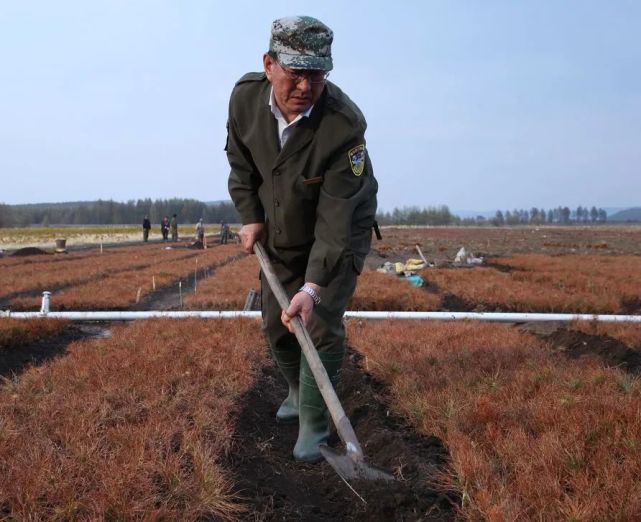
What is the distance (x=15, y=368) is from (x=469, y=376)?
4.48 meters

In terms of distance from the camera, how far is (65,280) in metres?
15.1

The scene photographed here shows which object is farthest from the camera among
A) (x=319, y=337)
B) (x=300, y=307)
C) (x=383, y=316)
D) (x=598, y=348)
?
(x=383, y=316)

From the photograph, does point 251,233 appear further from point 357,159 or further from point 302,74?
point 302,74

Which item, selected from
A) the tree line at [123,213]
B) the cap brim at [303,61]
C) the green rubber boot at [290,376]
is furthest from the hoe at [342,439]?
the tree line at [123,213]

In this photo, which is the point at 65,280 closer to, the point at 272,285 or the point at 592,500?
the point at 272,285

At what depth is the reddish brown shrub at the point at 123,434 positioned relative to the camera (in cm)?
250

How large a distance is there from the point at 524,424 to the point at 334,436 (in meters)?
1.24

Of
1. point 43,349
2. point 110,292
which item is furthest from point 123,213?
point 43,349

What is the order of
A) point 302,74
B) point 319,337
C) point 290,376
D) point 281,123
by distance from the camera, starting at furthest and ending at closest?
point 290,376 < point 319,337 < point 281,123 < point 302,74

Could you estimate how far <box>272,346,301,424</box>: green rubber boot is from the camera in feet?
13.6

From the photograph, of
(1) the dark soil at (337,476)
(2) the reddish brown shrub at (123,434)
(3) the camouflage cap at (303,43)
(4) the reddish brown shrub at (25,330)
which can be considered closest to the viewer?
(2) the reddish brown shrub at (123,434)

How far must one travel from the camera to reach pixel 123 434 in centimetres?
324

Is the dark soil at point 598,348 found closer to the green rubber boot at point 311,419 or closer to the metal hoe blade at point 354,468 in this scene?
the green rubber boot at point 311,419

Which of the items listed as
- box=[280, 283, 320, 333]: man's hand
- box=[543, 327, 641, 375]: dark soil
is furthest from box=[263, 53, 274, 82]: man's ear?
box=[543, 327, 641, 375]: dark soil
